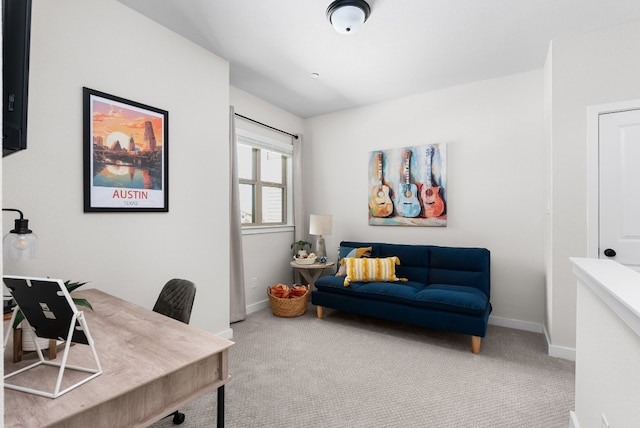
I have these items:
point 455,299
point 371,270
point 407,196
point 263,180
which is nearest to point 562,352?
point 455,299

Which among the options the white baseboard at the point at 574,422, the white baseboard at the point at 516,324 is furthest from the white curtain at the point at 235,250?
the white baseboard at the point at 574,422

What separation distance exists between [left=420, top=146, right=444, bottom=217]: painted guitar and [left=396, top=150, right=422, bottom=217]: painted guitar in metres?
0.08

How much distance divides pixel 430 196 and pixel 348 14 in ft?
7.20

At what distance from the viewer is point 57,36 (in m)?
1.93

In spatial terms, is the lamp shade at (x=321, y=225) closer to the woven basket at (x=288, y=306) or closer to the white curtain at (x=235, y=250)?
the woven basket at (x=288, y=306)

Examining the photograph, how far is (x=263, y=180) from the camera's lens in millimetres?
4234

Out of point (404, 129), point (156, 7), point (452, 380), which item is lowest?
point (452, 380)

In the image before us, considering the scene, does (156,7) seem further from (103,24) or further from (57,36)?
(57,36)

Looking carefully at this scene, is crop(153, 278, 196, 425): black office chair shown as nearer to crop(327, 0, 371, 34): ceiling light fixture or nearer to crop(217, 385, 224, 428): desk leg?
crop(217, 385, 224, 428): desk leg

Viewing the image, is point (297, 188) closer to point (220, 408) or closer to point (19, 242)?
point (19, 242)

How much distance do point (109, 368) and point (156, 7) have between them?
236 centimetres

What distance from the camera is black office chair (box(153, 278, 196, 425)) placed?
174cm

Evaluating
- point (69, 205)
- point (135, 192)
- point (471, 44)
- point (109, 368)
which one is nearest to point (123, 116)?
point (135, 192)

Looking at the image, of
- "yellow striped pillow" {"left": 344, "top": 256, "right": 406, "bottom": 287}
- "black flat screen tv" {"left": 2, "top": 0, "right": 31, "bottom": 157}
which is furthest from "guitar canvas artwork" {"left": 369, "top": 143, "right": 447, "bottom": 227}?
"black flat screen tv" {"left": 2, "top": 0, "right": 31, "bottom": 157}
